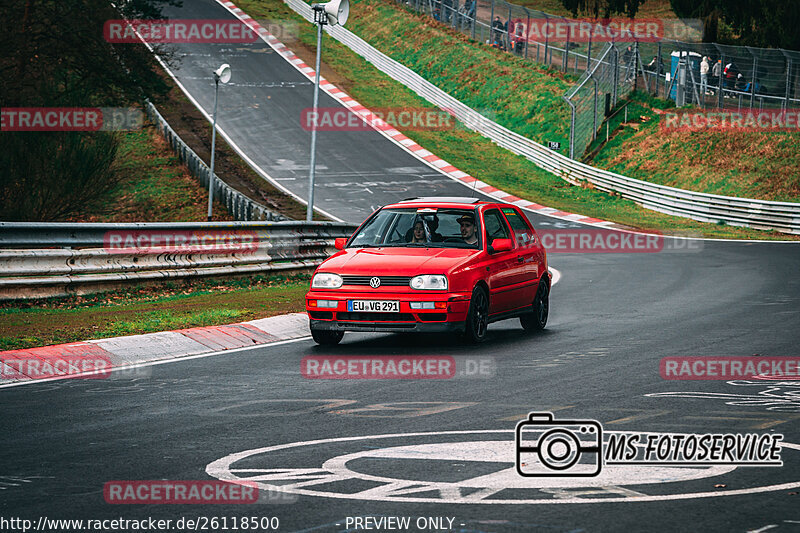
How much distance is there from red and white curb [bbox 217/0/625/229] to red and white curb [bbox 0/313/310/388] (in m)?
15.5

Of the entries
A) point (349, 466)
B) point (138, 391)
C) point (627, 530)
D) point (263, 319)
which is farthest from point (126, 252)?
point (627, 530)

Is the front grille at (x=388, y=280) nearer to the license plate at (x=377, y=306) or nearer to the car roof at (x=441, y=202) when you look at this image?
the license plate at (x=377, y=306)

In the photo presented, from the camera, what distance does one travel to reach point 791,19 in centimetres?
4328

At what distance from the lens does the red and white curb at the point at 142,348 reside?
9.95 metres

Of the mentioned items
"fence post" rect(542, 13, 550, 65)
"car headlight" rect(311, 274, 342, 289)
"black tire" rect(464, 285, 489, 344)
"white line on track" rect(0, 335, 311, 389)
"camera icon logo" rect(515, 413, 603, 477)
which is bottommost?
"white line on track" rect(0, 335, 311, 389)

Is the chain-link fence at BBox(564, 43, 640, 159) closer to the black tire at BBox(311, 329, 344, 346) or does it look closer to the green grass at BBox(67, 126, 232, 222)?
the green grass at BBox(67, 126, 232, 222)

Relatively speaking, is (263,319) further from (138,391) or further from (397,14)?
(397,14)

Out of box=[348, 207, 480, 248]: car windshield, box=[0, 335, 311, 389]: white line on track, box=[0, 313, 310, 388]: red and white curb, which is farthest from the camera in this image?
box=[348, 207, 480, 248]: car windshield

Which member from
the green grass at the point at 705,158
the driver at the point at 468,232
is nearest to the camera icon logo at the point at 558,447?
the driver at the point at 468,232

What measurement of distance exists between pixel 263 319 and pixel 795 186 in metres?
28.7

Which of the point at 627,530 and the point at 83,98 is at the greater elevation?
the point at 83,98

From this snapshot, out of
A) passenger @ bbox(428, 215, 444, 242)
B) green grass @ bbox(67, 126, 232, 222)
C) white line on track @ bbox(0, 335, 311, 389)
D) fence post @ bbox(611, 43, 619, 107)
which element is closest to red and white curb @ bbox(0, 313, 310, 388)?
white line on track @ bbox(0, 335, 311, 389)

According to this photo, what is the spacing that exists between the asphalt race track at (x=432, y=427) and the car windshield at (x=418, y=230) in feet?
3.89

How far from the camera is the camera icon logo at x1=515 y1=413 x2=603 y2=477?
6.31 m
